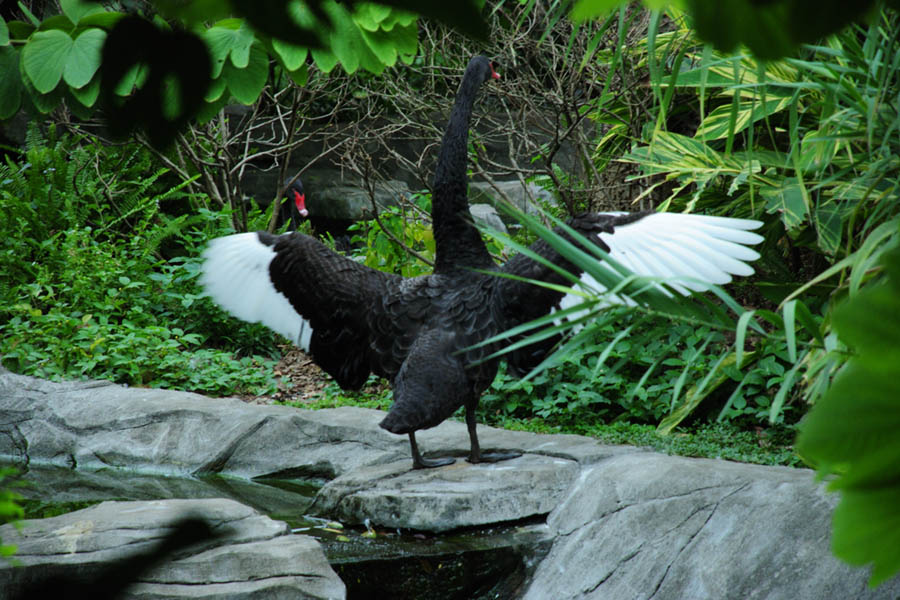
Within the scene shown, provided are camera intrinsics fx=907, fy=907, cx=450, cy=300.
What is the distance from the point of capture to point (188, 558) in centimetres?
256

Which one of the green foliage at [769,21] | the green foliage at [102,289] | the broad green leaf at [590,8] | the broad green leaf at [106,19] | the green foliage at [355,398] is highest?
the broad green leaf at [106,19]

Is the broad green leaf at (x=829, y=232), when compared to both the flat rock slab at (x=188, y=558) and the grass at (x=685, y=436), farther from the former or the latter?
the flat rock slab at (x=188, y=558)

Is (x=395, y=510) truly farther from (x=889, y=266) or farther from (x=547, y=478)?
(x=889, y=266)

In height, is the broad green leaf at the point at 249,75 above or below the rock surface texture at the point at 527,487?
above

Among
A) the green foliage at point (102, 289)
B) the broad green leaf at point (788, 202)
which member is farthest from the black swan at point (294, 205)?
the broad green leaf at point (788, 202)

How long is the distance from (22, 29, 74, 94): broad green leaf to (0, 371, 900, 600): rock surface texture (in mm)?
1590

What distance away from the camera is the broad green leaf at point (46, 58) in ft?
2.29

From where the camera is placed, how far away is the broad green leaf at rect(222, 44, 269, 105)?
90 cm

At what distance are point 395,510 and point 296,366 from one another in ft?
11.5

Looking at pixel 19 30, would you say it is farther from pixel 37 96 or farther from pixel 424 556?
pixel 424 556

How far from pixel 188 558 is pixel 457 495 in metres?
0.97

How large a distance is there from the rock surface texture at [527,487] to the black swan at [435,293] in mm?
313

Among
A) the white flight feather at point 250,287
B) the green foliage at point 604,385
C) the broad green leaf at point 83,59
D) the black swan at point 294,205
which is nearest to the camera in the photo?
the broad green leaf at point 83,59

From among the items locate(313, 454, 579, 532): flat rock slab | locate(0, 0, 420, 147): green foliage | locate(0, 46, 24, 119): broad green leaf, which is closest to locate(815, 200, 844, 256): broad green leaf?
locate(313, 454, 579, 532): flat rock slab
